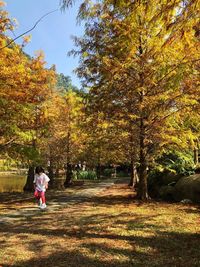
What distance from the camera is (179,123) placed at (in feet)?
53.3

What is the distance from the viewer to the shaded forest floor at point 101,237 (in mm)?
6828

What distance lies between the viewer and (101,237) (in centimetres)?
851

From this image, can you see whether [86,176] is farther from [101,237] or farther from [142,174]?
[101,237]

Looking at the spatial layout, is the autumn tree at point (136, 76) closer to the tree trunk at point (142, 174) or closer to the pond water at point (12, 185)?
the tree trunk at point (142, 174)

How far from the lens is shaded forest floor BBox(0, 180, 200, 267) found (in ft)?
22.4

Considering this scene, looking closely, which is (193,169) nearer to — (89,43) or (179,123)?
(179,123)

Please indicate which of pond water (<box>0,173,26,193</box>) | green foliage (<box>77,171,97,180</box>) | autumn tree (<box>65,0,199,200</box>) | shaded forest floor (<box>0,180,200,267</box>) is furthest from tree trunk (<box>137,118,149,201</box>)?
green foliage (<box>77,171,97,180</box>)

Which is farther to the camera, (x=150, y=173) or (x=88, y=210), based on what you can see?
(x=150, y=173)

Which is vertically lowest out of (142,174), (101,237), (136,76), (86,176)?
(101,237)

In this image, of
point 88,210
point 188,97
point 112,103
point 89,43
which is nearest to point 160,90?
point 188,97

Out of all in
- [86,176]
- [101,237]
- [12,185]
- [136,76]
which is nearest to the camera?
[101,237]

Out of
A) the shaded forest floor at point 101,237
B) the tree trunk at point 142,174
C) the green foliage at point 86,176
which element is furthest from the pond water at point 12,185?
the shaded forest floor at point 101,237

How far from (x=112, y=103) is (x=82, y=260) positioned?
960cm

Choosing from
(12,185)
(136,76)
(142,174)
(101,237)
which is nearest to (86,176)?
(12,185)
